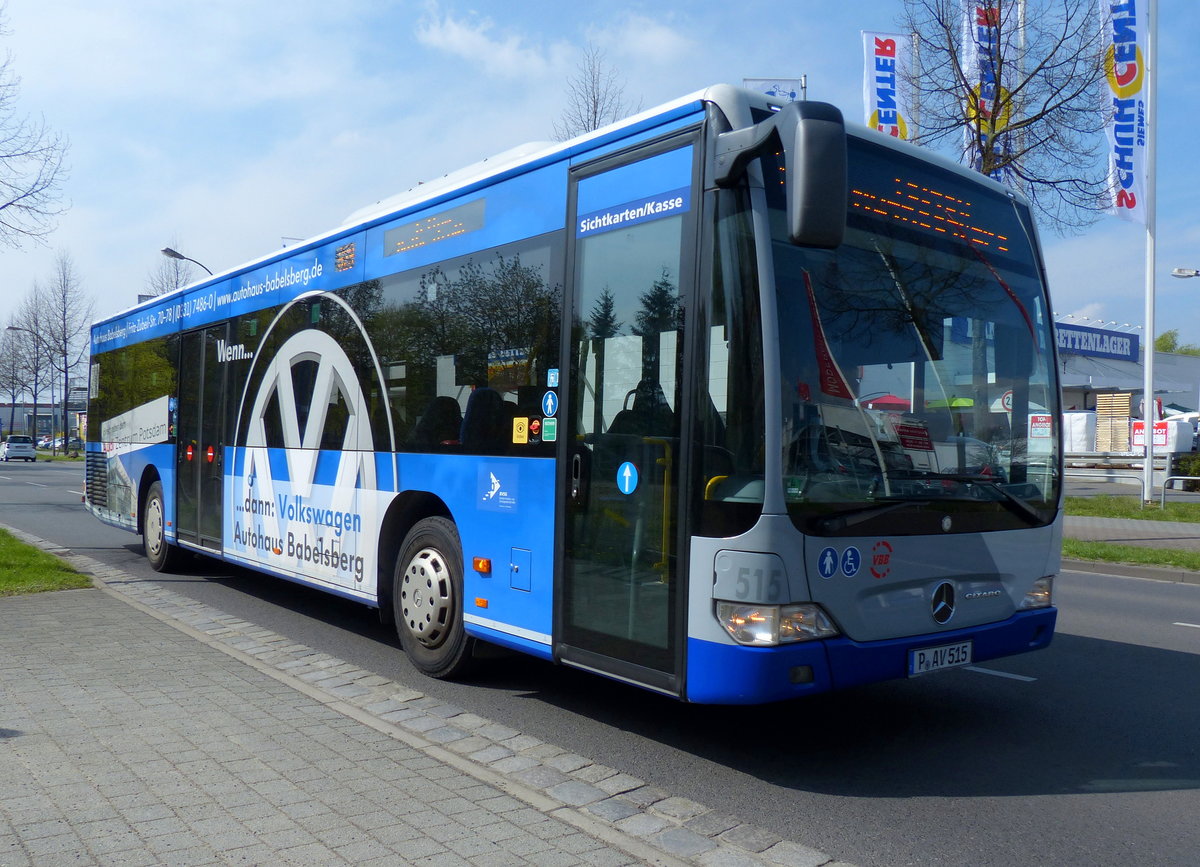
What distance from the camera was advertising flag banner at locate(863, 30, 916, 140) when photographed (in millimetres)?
19391

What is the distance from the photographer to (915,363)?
5.16 meters

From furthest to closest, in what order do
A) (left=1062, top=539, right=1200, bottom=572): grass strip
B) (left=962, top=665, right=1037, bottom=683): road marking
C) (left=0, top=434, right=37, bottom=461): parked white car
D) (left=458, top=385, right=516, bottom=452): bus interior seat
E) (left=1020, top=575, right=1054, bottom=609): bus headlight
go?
(left=0, top=434, right=37, bottom=461): parked white car < (left=1062, top=539, right=1200, bottom=572): grass strip < (left=962, top=665, right=1037, bottom=683): road marking < (left=458, top=385, right=516, bottom=452): bus interior seat < (left=1020, top=575, right=1054, bottom=609): bus headlight

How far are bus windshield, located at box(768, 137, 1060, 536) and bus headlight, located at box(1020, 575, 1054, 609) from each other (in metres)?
0.38

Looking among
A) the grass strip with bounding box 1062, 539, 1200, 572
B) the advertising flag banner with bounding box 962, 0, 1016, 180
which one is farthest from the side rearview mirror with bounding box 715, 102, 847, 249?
the advertising flag banner with bounding box 962, 0, 1016, 180

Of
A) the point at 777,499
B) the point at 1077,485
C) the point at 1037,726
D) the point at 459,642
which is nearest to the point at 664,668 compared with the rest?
the point at 777,499

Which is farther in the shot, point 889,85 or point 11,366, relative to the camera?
point 11,366

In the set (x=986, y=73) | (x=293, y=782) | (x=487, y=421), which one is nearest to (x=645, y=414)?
(x=487, y=421)

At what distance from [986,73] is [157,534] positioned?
15.9 metres

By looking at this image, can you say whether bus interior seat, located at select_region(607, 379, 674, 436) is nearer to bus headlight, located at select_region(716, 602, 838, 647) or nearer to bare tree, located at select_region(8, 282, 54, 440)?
bus headlight, located at select_region(716, 602, 838, 647)

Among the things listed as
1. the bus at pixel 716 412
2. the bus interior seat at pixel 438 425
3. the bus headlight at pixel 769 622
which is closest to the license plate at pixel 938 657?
the bus at pixel 716 412

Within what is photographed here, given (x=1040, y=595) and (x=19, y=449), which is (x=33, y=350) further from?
(x=1040, y=595)

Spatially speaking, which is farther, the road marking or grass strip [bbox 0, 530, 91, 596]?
grass strip [bbox 0, 530, 91, 596]

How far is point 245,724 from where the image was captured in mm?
5500

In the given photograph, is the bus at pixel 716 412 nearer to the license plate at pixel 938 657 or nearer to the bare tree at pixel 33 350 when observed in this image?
the license plate at pixel 938 657
